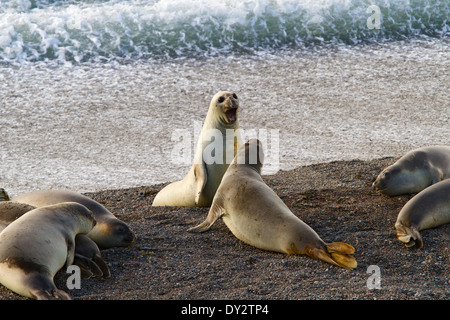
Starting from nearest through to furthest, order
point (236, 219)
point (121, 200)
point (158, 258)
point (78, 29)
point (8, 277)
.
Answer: point (8, 277)
point (158, 258)
point (236, 219)
point (121, 200)
point (78, 29)

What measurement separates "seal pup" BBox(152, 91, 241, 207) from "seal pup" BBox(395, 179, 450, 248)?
67.7 inches

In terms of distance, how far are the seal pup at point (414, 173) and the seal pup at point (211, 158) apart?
1.34 m

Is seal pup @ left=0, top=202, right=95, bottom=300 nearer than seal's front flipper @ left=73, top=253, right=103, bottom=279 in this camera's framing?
Yes

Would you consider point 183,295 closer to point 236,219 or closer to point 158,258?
point 158,258

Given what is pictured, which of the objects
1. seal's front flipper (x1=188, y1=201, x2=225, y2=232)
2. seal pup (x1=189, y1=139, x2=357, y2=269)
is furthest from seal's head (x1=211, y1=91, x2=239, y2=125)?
seal's front flipper (x1=188, y1=201, x2=225, y2=232)

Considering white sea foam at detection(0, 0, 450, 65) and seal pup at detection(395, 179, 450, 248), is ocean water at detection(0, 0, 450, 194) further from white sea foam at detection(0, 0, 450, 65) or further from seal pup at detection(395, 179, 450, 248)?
seal pup at detection(395, 179, 450, 248)

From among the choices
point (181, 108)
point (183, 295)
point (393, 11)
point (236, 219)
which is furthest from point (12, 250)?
point (393, 11)

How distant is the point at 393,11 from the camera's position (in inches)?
502

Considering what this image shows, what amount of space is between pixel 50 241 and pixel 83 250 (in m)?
0.37

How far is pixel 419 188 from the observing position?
5289 mm

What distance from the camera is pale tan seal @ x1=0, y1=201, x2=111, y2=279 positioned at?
3.84m

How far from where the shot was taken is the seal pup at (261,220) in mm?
3959

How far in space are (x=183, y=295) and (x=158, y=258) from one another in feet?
2.18

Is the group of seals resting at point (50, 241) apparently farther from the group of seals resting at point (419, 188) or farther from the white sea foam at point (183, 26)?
the white sea foam at point (183, 26)
